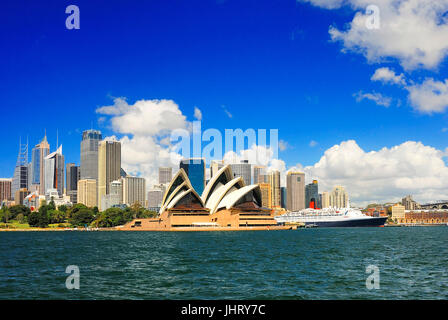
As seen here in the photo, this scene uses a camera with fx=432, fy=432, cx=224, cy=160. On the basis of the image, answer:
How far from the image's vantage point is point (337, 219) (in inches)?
5842

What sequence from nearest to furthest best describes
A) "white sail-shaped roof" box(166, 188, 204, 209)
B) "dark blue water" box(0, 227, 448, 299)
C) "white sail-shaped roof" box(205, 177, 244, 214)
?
"dark blue water" box(0, 227, 448, 299)
"white sail-shaped roof" box(166, 188, 204, 209)
"white sail-shaped roof" box(205, 177, 244, 214)

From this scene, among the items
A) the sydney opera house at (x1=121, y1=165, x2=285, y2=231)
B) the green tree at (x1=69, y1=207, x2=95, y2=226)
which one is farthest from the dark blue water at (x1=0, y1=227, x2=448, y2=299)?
the green tree at (x1=69, y1=207, x2=95, y2=226)

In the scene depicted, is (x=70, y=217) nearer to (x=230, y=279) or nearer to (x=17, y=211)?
(x=17, y=211)

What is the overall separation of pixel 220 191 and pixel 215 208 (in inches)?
210

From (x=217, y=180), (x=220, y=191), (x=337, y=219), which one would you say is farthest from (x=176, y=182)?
(x=337, y=219)

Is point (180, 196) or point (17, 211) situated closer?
point (180, 196)

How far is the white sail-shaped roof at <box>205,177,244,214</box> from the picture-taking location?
126000mm

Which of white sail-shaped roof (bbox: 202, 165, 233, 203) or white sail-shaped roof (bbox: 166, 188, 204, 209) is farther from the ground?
white sail-shaped roof (bbox: 202, 165, 233, 203)

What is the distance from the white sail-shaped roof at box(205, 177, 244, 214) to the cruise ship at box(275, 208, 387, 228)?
3960 centimetres

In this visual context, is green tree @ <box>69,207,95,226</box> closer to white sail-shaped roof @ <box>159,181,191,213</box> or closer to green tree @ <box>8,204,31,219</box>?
green tree @ <box>8,204,31,219</box>

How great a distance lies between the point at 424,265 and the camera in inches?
1184

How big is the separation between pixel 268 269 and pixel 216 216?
97.6 m

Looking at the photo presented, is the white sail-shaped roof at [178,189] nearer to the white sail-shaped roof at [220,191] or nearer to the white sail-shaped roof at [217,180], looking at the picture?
the white sail-shaped roof at [217,180]

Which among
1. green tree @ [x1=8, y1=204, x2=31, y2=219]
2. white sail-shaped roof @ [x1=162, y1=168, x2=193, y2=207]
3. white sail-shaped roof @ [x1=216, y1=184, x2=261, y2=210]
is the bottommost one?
green tree @ [x1=8, y1=204, x2=31, y2=219]
